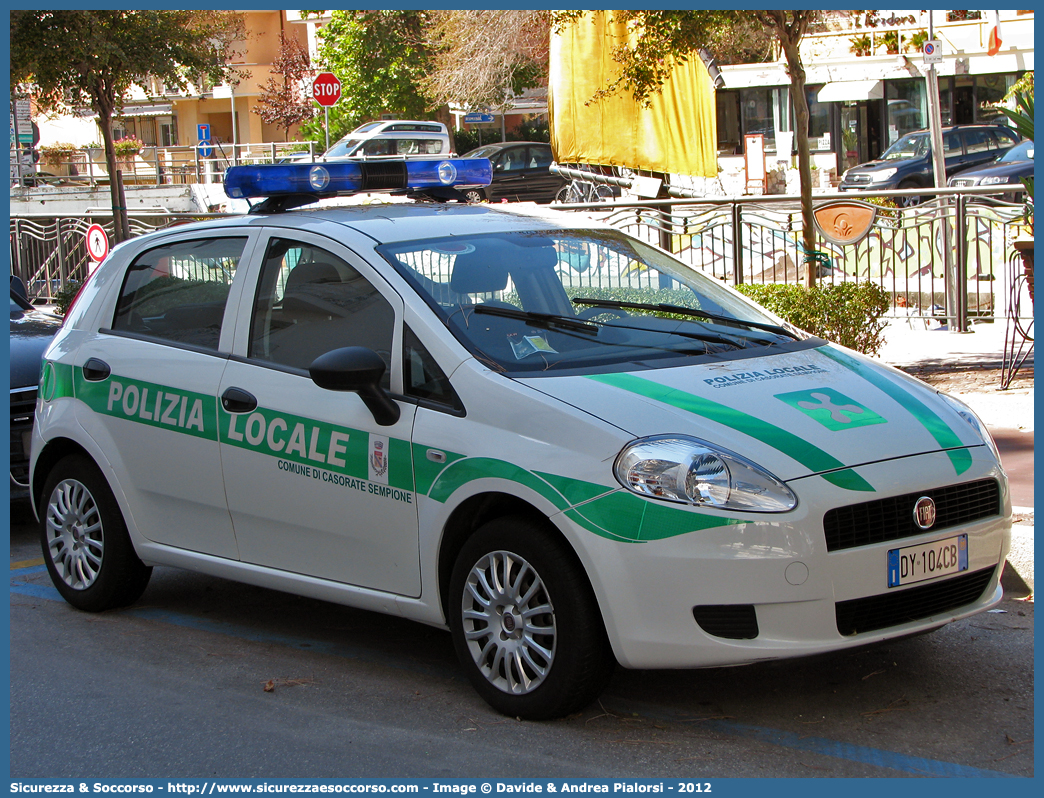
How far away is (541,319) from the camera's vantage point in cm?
472

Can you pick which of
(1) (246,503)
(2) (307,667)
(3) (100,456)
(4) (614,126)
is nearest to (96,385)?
(3) (100,456)

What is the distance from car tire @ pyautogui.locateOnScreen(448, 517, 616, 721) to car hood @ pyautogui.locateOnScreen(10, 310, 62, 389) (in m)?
4.32

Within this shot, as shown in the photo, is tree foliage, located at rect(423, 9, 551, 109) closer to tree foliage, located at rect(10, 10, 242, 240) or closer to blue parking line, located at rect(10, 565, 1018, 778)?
tree foliage, located at rect(10, 10, 242, 240)

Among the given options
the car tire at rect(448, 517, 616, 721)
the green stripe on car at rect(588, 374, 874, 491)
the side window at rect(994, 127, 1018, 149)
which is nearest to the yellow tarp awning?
the green stripe on car at rect(588, 374, 874, 491)

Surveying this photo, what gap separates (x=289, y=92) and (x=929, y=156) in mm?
29950

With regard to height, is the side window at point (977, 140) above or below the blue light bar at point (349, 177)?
above

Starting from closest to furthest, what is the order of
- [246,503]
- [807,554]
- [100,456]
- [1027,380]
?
1. [807,554]
2. [246,503]
3. [100,456]
4. [1027,380]

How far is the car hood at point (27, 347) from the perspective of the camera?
7.63 metres

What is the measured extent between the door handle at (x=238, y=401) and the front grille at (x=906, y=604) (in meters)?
2.37

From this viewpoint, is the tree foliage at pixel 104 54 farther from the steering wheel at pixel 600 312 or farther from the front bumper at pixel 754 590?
the front bumper at pixel 754 590

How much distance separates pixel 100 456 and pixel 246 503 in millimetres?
961

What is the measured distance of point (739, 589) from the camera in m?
3.84

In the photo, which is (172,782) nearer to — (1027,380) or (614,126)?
(1027,380)

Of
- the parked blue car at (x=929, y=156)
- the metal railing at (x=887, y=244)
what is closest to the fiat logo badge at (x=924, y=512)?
the metal railing at (x=887, y=244)
